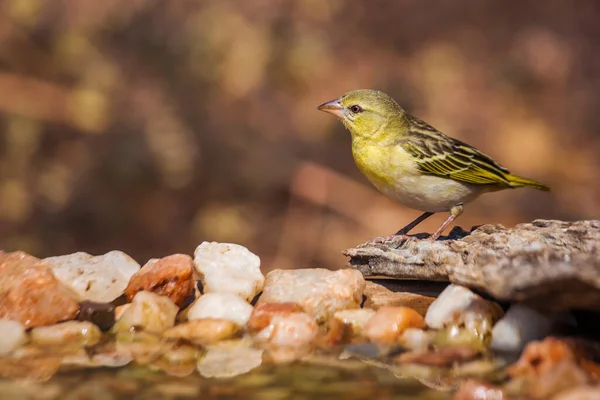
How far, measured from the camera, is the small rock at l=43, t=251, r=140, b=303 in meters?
3.76

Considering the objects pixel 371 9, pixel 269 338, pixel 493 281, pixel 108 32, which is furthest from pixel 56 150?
pixel 493 281

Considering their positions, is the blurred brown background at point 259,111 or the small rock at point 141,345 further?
the blurred brown background at point 259,111

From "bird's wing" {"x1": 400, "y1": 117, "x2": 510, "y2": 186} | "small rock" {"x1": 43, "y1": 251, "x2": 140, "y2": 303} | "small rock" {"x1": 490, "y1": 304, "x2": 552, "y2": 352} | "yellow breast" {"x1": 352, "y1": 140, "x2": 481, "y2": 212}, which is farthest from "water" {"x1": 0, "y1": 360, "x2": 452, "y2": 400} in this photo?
"bird's wing" {"x1": 400, "y1": 117, "x2": 510, "y2": 186}

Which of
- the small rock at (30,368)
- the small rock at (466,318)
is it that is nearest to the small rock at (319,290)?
the small rock at (466,318)

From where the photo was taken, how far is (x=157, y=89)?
9.61m

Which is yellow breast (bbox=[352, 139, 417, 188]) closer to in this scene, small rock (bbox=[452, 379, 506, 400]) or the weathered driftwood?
the weathered driftwood

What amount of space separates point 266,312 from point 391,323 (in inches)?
19.6

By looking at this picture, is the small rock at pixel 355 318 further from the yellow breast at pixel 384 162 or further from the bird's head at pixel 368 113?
the bird's head at pixel 368 113

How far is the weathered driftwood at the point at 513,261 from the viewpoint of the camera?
2.65m

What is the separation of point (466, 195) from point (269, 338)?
5.60 ft

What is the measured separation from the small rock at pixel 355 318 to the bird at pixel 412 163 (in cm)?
81

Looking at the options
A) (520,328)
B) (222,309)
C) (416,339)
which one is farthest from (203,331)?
(520,328)

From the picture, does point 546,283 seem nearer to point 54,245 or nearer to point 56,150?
point 54,245

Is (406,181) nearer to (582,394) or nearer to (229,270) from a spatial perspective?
(229,270)
